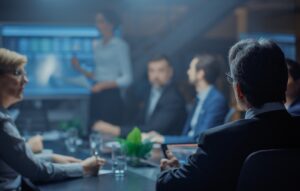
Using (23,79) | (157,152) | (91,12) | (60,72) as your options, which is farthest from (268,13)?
(23,79)

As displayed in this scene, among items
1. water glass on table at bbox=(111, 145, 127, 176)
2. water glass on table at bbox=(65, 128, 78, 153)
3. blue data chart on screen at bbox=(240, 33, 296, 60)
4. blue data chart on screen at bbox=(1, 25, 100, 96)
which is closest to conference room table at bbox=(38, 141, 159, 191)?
water glass on table at bbox=(111, 145, 127, 176)

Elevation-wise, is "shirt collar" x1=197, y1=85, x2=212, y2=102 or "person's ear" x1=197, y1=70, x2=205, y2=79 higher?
"person's ear" x1=197, y1=70, x2=205, y2=79

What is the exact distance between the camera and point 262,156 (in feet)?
5.39

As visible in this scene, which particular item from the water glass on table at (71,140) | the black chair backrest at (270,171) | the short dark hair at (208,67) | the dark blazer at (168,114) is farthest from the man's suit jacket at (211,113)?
the black chair backrest at (270,171)

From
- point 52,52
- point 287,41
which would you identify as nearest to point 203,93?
point 52,52

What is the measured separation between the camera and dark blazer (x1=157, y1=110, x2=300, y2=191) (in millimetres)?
1703

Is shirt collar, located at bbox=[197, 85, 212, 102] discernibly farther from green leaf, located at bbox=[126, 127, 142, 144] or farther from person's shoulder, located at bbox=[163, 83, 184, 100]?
green leaf, located at bbox=[126, 127, 142, 144]

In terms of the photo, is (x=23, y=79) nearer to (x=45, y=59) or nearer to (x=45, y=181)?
(x=45, y=181)

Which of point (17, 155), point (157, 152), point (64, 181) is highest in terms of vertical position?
point (17, 155)

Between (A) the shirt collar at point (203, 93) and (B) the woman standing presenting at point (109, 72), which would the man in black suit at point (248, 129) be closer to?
(A) the shirt collar at point (203, 93)

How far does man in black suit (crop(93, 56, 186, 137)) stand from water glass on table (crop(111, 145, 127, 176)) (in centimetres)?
143

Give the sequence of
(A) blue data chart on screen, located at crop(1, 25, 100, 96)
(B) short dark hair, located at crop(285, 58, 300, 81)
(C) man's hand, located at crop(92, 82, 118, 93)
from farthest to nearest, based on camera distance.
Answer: (A) blue data chart on screen, located at crop(1, 25, 100, 96)
(C) man's hand, located at crop(92, 82, 118, 93)
(B) short dark hair, located at crop(285, 58, 300, 81)

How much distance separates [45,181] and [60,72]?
12.0 feet

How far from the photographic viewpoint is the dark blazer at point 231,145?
67.1 inches
